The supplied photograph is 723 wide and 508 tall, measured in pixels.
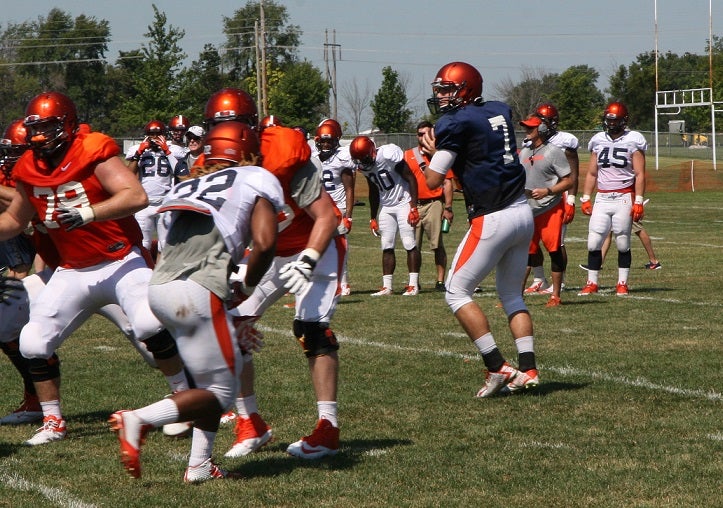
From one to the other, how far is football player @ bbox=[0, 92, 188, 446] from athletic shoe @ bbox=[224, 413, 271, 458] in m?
0.58

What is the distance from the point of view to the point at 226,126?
Answer: 4.75 metres

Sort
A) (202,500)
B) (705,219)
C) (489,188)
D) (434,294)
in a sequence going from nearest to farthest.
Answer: (202,500)
(489,188)
(434,294)
(705,219)

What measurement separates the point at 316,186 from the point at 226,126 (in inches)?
22.8

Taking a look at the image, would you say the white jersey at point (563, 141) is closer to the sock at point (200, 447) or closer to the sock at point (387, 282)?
the sock at point (387, 282)

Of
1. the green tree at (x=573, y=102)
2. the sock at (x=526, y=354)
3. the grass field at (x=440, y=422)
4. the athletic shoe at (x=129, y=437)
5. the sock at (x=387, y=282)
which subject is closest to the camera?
the athletic shoe at (x=129, y=437)

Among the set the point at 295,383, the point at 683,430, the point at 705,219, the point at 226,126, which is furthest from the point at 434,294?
the point at 705,219

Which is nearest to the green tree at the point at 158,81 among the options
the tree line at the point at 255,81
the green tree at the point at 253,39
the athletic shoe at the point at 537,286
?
the tree line at the point at 255,81

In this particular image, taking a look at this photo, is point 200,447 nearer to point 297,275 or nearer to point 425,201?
point 297,275

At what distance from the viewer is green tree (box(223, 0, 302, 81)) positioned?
90562mm

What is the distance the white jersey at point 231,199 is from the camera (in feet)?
14.6

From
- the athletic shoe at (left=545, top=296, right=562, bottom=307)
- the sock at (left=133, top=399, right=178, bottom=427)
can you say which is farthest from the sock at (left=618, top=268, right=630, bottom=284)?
the sock at (left=133, top=399, right=178, bottom=427)

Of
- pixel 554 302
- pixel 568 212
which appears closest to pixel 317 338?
pixel 554 302

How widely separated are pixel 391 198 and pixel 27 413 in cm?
710

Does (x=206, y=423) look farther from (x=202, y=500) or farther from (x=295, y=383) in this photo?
(x=295, y=383)
